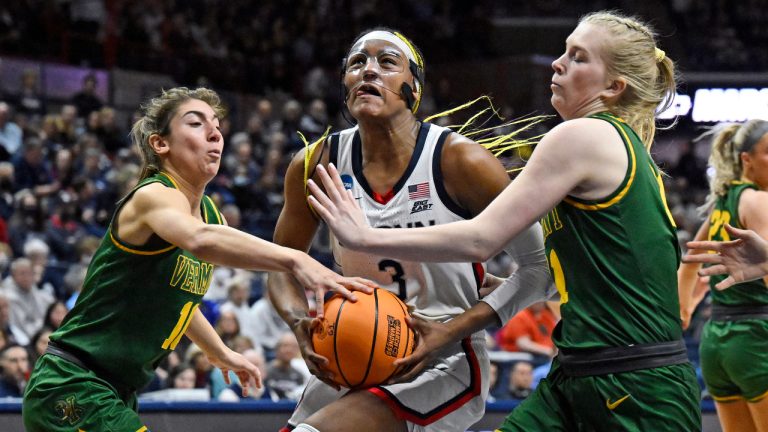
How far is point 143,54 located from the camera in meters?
14.7

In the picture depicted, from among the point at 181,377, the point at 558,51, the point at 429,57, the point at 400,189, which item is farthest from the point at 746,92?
the point at 400,189

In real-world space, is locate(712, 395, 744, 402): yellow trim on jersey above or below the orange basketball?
below

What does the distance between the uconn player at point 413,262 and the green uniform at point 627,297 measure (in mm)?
569

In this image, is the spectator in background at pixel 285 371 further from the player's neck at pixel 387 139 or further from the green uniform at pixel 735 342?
the player's neck at pixel 387 139

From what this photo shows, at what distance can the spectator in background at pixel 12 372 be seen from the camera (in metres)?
6.82

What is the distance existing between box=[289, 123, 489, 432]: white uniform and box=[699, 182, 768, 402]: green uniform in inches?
64.9

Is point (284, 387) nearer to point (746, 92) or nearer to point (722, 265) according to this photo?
point (722, 265)

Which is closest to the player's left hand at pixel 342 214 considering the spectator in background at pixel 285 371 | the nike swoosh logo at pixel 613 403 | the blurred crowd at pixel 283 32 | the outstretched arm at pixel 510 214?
the outstretched arm at pixel 510 214

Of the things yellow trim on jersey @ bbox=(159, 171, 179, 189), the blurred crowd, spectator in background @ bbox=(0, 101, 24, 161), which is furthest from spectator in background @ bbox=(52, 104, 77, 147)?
yellow trim on jersey @ bbox=(159, 171, 179, 189)

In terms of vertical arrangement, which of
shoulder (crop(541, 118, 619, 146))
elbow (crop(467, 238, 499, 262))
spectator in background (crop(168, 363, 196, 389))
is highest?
shoulder (crop(541, 118, 619, 146))

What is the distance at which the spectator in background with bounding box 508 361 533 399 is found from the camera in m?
7.90

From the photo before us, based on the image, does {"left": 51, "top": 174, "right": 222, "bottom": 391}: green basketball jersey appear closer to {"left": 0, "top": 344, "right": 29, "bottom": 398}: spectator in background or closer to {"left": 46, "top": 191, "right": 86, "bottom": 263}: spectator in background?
{"left": 0, "top": 344, "right": 29, "bottom": 398}: spectator in background

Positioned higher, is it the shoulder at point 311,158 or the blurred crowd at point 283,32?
the blurred crowd at point 283,32

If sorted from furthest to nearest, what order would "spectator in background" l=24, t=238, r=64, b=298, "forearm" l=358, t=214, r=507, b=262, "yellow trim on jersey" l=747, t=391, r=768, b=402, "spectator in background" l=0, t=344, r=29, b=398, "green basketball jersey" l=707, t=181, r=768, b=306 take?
1. "spectator in background" l=24, t=238, r=64, b=298
2. "spectator in background" l=0, t=344, r=29, b=398
3. "green basketball jersey" l=707, t=181, r=768, b=306
4. "yellow trim on jersey" l=747, t=391, r=768, b=402
5. "forearm" l=358, t=214, r=507, b=262
